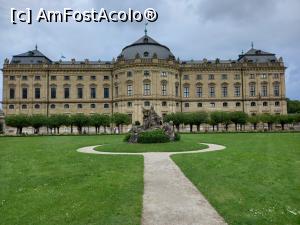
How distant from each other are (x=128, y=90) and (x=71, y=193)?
196ft

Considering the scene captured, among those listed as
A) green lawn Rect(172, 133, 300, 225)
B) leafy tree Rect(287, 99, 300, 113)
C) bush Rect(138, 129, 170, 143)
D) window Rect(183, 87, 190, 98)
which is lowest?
green lawn Rect(172, 133, 300, 225)

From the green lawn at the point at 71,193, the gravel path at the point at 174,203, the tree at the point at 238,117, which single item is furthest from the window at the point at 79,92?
the gravel path at the point at 174,203

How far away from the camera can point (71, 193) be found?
1105 centimetres

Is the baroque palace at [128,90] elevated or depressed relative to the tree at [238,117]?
elevated

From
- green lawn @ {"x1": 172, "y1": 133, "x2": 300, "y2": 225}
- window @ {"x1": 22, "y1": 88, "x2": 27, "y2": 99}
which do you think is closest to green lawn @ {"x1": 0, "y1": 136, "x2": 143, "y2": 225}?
green lawn @ {"x1": 172, "y1": 133, "x2": 300, "y2": 225}

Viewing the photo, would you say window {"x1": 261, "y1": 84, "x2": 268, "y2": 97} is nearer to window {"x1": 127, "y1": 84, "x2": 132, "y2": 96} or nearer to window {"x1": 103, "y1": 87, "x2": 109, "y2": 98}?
window {"x1": 127, "y1": 84, "x2": 132, "y2": 96}

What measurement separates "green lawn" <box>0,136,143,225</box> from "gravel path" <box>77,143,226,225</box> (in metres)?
0.37

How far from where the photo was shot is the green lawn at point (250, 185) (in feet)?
28.8

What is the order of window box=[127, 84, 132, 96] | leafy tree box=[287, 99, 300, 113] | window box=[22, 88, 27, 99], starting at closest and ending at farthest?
window box=[127, 84, 132, 96] → window box=[22, 88, 27, 99] → leafy tree box=[287, 99, 300, 113]

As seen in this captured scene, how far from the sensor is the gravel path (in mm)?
8227

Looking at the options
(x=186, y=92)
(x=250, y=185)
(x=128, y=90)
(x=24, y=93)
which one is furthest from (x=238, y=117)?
(x=250, y=185)

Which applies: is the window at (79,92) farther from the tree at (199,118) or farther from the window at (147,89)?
the tree at (199,118)

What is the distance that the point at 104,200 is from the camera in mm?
10117

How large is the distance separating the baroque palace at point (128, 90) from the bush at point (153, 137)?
Answer: 133 feet
